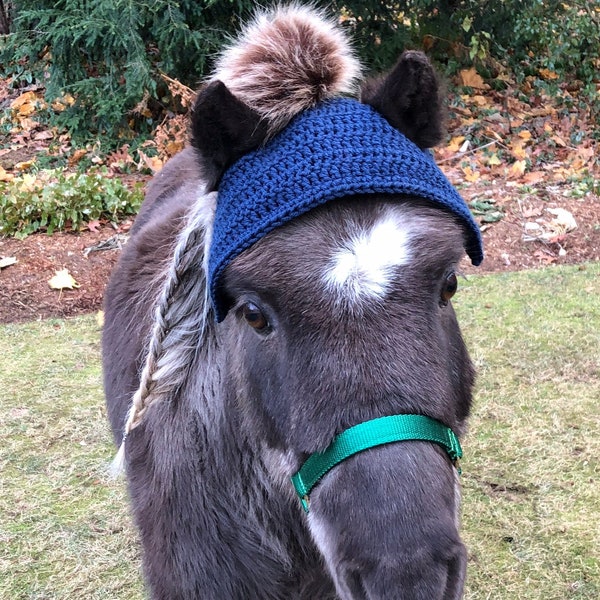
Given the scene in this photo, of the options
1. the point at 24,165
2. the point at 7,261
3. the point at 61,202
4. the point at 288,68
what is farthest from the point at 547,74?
the point at 288,68

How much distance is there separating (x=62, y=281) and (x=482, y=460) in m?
4.14

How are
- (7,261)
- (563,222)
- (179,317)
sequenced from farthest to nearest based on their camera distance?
(563,222)
(7,261)
(179,317)

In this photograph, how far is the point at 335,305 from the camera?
158cm

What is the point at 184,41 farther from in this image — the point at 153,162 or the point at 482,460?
the point at 482,460

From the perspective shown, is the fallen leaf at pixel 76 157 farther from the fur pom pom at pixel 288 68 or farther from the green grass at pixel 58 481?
the fur pom pom at pixel 288 68

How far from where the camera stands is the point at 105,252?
658cm

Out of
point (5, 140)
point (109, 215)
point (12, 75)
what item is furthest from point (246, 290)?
point (12, 75)

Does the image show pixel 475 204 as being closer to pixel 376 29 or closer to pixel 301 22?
pixel 376 29

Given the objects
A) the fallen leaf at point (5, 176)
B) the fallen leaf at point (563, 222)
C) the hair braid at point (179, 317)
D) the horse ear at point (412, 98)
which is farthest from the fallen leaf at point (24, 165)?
the horse ear at point (412, 98)

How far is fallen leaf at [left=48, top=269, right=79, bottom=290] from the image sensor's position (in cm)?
606

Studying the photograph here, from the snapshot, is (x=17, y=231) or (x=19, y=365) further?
(x=17, y=231)

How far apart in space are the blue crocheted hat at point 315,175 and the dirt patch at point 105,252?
4539 mm

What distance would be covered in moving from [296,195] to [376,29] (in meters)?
7.72

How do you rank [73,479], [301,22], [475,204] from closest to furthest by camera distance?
[301,22] < [73,479] < [475,204]
